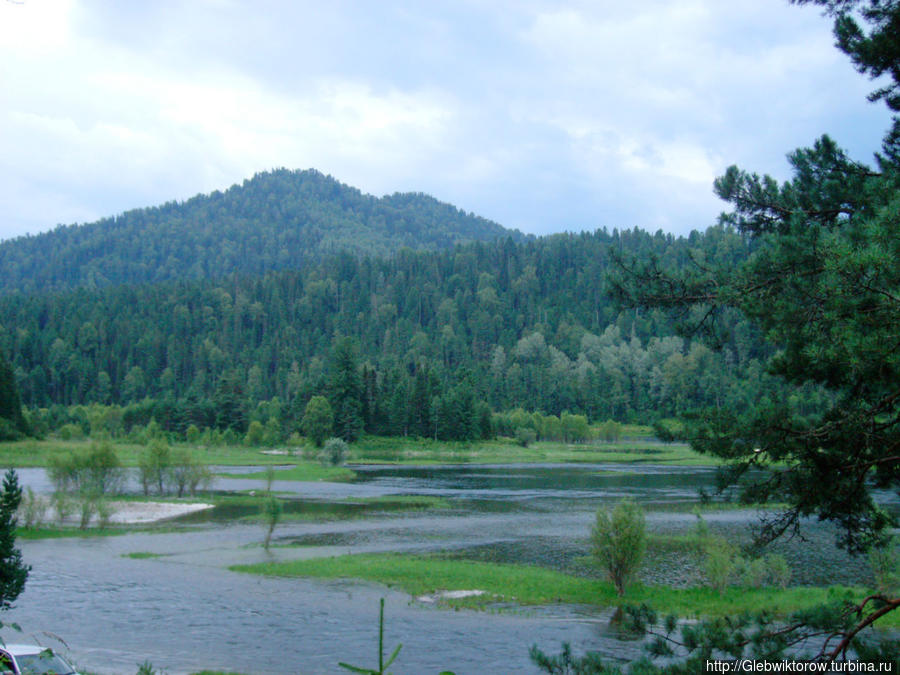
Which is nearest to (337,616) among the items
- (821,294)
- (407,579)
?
(407,579)

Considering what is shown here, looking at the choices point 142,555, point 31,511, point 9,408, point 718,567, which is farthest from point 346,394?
point 718,567

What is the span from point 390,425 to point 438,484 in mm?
56833

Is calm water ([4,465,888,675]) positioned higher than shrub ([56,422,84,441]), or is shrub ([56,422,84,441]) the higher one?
shrub ([56,422,84,441])

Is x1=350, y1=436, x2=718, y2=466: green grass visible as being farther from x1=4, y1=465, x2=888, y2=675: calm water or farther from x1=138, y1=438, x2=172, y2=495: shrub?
x1=4, y1=465, x2=888, y2=675: calm water

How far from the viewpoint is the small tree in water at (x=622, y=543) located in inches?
1196

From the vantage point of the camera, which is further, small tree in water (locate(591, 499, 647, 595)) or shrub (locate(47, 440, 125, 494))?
shrub (locate(47, 440, 125, 494))

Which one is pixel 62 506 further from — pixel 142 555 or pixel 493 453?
pixel 493 453

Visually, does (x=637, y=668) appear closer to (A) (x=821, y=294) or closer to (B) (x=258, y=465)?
(A) (x=821, y=294)

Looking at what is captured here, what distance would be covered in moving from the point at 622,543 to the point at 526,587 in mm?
4671

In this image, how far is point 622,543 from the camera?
30312 millimetres

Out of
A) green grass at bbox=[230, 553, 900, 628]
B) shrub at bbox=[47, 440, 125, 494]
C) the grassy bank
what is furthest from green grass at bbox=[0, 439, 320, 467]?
green grass at bbox=[230, 553, 900, 628]

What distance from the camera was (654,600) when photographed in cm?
2912

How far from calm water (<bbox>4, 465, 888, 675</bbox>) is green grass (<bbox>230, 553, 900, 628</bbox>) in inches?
54.3

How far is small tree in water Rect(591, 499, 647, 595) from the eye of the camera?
30391mm
